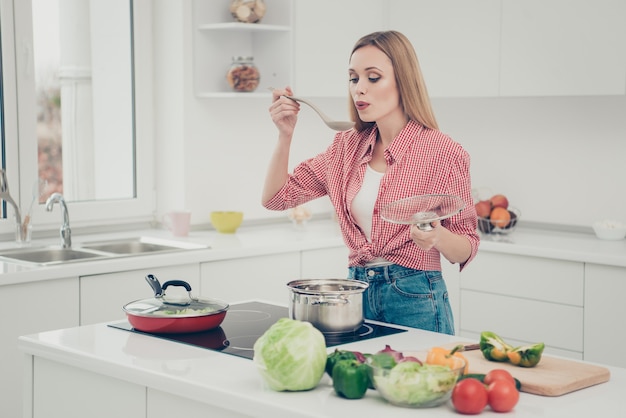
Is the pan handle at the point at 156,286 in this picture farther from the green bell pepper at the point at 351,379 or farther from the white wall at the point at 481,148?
the white wall at the point at 481,148

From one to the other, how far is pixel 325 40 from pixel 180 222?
1138 mm

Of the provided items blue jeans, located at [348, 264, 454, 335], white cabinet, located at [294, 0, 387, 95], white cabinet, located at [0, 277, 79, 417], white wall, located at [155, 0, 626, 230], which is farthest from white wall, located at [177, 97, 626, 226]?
blue jeans, located at [348, 264, 454, 335]

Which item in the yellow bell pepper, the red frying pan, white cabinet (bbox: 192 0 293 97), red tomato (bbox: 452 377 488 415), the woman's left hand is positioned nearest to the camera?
red tomato (bbox: 452 377 488 415)

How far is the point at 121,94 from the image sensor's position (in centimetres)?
423

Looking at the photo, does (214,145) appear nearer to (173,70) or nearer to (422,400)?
(173,70)

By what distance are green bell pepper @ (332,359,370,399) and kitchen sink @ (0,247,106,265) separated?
6.41ft

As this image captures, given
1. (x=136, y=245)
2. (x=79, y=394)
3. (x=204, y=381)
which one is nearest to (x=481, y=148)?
(x=136, y=245)

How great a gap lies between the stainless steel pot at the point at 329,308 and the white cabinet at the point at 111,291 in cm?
131

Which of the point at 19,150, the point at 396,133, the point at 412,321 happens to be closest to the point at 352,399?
the point at 412,321

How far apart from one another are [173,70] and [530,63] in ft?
5.24

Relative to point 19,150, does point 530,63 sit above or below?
above

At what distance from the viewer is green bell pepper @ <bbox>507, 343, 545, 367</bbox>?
6.40 ft

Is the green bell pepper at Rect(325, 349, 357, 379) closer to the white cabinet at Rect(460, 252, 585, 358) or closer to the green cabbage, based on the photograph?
the green cabbage

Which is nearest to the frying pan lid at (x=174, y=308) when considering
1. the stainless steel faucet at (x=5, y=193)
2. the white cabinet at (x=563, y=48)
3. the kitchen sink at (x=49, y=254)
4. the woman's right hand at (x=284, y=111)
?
the woman's right hand at (x=284, y=111)
